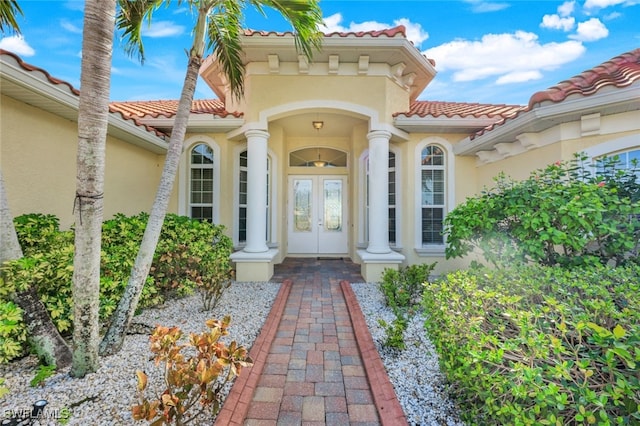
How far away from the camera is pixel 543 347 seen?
1.55 meters

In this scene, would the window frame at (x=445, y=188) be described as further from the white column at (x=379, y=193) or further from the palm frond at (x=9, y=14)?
the palm frond at (x=9, y=14)

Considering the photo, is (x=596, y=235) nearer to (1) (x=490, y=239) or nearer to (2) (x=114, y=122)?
(1) (x=490, y=239)

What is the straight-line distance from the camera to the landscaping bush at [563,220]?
335cm

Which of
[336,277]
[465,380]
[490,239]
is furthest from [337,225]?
[465,380]

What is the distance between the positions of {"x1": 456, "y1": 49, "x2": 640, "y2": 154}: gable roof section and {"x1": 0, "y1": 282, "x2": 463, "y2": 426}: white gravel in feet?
12.9

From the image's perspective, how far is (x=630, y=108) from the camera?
4020 millimetres

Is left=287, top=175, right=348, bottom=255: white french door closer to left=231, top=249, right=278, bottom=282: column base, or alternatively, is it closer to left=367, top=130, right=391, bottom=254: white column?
left=367, top=130, right=391, bottom=254: white column

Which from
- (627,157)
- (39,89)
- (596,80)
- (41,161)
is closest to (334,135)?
(596,80)

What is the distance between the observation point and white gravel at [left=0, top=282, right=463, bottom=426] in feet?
7.70

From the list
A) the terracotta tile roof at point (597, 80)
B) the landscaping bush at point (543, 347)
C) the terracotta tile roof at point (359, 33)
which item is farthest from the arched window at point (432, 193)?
the landscaping bush at point (543, 347)

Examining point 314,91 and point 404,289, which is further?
point 314,91

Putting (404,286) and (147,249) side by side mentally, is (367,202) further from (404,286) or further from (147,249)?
(147,249)

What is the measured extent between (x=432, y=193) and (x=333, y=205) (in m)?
3.46

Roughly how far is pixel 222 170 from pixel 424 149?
5621 mm
